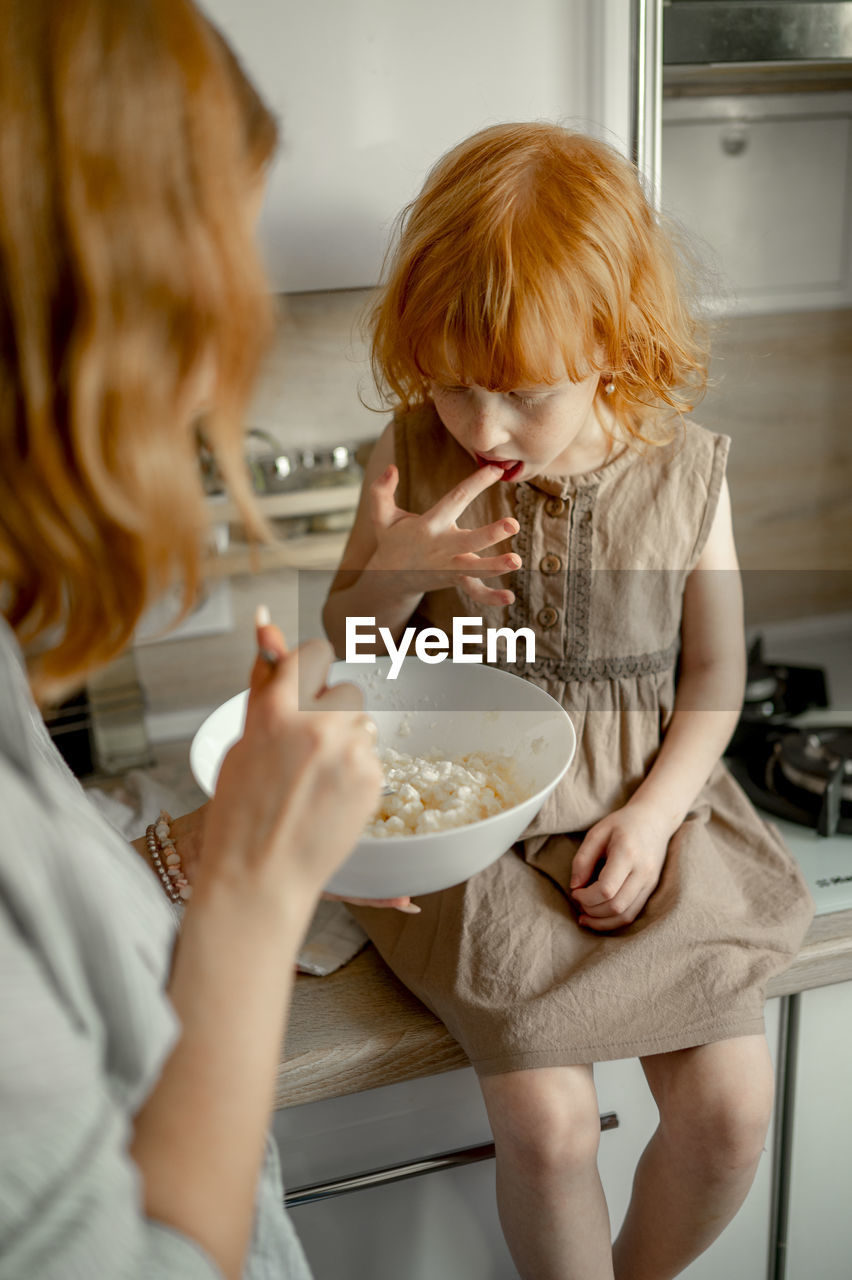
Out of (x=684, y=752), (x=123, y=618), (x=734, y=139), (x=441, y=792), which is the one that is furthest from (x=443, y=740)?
(x=734, y=139)

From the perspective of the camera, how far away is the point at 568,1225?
82cm

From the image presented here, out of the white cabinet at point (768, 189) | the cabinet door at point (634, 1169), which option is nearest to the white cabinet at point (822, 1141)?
the cabinet door at point (634, 1169)

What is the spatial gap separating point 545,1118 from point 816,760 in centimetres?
56

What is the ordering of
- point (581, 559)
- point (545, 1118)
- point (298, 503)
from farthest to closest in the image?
point (298, 503)
point (581, 559)
point (545, 1118)

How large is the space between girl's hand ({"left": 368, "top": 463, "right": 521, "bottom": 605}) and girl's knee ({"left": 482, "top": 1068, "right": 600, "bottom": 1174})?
39 centimetres

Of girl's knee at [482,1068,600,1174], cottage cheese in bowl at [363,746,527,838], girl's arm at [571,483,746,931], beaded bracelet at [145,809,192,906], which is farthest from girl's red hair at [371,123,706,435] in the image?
girl's knee at [482,1068,600,1174]

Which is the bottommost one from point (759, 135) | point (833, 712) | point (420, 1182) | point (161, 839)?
point (420, 1182)

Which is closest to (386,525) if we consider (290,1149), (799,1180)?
(290,1149)

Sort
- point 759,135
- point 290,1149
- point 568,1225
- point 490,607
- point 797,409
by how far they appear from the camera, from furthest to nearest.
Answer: point 797,409 → point 759,135 → point 490,607 → point 290,1149 → point 568,1225

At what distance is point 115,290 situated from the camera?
1.55ft

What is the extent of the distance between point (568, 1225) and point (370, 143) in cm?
99

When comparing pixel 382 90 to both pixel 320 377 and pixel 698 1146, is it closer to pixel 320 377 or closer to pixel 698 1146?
pixel 320 377

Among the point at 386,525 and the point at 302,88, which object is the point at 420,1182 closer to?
the point at 386,525

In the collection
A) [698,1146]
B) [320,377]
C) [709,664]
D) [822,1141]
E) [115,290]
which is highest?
[115,290]
